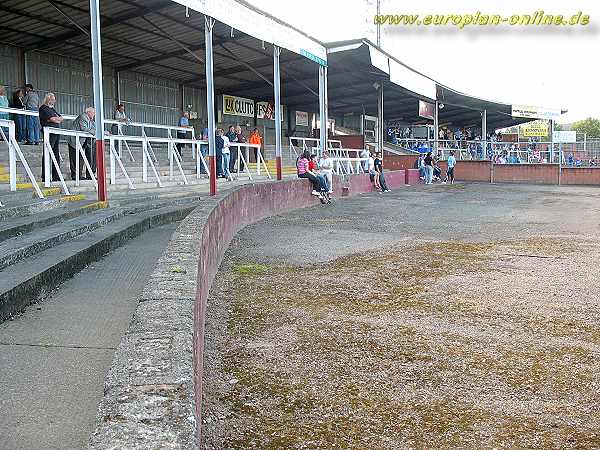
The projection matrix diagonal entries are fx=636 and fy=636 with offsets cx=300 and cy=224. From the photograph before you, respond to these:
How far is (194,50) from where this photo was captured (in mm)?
19312

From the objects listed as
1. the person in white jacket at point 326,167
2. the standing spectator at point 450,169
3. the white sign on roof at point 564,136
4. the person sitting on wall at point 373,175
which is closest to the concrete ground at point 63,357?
the person in white jacket at point 326,167

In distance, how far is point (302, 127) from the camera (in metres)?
35.7

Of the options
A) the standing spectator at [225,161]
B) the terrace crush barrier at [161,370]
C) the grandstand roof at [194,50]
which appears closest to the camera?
the terrace crush barrier at [161,370]

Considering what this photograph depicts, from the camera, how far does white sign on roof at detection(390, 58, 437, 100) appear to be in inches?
1000

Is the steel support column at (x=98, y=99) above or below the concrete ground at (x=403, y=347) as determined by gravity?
above

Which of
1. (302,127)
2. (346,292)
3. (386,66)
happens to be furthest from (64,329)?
(302,127)

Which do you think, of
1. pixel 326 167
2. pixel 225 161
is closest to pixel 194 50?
pixel 225 161

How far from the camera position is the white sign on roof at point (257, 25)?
1263 centimetres

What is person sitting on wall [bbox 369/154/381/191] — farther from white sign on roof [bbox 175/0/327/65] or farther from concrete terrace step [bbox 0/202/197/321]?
concrete terrace step [bbox 0/202/197/321]

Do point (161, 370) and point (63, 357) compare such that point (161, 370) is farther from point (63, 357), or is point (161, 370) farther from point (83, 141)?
point (83, 141)

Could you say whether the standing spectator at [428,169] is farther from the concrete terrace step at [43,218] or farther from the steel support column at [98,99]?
the concrete terrace step at [43,218]

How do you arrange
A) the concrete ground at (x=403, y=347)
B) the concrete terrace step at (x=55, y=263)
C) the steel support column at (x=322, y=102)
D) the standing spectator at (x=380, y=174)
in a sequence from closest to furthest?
the concrete ground at (x=403, y=347)
the concrete terrace step at (x=55, y=263)
the steel support column at (x=322, y=102)
the standing spectator at (x=380, y=174)

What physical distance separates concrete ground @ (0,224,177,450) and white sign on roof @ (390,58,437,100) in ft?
70.1

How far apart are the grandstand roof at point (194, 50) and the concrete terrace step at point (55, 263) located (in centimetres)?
576
